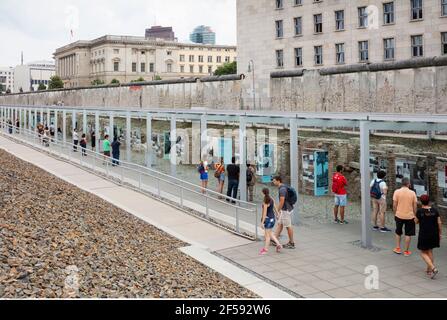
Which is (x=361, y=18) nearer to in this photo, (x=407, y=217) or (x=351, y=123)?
(x=351, y=123)

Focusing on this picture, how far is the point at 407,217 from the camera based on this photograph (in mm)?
10922

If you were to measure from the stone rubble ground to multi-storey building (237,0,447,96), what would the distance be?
1793 cm

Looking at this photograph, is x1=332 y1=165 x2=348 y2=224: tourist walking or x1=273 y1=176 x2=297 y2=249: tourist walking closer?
x1=273 y1=176 x2=297 y2=249: tourist walking

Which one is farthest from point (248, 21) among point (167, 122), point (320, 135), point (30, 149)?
point (320, 135)

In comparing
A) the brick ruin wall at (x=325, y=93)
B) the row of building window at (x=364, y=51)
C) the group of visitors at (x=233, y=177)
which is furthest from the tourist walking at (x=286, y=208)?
the row of building window at (x=364, y=51)

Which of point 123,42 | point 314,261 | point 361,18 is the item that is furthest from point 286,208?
point 123,42

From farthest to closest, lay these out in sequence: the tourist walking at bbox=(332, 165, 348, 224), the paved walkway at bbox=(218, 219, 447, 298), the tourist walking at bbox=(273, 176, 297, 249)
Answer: the tourist walking at bbox=(332, 165, 348, 224) → the tourist walking at bbox=(273, 176, 297, 249) → the paved walkway at bbox=(218, 219, 447, 298)

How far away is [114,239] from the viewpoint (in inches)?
486

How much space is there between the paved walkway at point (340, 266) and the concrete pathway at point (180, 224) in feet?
1.23

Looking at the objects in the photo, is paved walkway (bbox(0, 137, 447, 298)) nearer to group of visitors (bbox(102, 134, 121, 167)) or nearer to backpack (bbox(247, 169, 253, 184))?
backpack (bbox(247, 169, 253, 184))

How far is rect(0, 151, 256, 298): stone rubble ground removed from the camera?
8914 mm

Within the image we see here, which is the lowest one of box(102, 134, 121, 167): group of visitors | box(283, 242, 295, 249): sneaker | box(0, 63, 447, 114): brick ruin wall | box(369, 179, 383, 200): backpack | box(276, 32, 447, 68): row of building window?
box(283, 242, 295, 249): sneaker

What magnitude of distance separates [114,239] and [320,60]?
36.0 meters

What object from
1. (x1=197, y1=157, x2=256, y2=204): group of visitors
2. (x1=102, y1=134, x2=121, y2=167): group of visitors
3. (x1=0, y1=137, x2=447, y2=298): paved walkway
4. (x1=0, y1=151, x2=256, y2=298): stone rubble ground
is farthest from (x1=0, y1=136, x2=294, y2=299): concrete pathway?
(x1=197, y1=157, x2=256, y2=204): group of visitors
